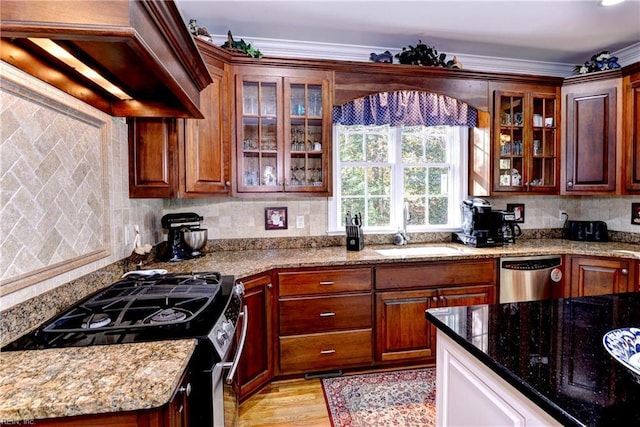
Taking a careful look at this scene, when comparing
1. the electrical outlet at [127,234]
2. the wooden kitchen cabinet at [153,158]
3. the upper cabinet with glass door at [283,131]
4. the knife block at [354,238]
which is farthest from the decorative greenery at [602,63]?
the electrical outlet at [127,234]

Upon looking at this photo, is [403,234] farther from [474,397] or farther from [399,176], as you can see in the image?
[474,397]

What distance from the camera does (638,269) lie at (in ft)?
8.59

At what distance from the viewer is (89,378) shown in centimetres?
94

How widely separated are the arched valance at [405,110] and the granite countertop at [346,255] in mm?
1072

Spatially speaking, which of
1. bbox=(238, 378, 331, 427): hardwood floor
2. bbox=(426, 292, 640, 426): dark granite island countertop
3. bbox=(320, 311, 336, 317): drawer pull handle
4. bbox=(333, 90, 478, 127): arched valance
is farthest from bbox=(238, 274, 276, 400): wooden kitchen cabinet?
bbox=(333, 90, 478, 127): arched valance

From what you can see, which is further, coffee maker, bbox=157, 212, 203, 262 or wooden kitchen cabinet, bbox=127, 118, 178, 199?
coffee maker, bbox=157, 212, 203, 262

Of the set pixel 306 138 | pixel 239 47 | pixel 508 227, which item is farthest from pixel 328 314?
pixel 239 47

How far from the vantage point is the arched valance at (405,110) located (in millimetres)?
2871

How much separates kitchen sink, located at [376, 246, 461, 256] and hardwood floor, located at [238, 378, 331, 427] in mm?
1097

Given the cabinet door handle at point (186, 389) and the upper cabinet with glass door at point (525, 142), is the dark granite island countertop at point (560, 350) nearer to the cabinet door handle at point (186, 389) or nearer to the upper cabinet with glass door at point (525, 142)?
the cabinet door handle at point (186, 389)

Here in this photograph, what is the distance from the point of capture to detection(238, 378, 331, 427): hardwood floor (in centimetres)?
208

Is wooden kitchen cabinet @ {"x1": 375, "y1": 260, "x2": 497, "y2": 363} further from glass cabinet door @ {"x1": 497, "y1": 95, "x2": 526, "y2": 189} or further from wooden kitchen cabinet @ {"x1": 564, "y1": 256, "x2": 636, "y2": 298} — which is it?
glass cabinet door @ {"x1": 497, "y1": 95, "x2": 526, "y2": 189}

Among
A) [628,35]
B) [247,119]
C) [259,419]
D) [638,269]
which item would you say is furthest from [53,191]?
[628,35]

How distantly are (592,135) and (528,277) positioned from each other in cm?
141
